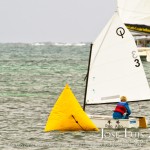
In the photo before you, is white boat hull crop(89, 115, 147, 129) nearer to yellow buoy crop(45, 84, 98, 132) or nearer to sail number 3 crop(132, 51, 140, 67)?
yellow buoy crop(45, 84, 98, 132)

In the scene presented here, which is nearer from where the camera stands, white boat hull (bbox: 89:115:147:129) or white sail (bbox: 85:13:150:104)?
white boat hull (bbox: 89:115:147:129)

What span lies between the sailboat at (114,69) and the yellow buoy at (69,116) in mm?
1984

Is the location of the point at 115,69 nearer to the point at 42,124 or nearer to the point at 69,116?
the point at 69,116

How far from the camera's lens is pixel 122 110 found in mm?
36594

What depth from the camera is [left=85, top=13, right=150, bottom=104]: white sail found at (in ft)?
126

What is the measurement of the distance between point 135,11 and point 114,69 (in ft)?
219

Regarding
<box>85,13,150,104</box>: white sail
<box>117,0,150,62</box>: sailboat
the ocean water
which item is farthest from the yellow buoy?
<box>117,0,150,62</box>: sailboat

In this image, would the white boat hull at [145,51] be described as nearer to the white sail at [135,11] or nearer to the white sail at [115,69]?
the white sail at [135,11]

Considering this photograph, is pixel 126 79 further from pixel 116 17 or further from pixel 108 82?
pixel 116 17

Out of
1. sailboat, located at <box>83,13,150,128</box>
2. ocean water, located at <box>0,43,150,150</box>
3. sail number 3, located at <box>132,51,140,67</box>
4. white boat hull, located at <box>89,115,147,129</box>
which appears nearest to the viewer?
ocean water, located at <box>0,43,150,150</box>

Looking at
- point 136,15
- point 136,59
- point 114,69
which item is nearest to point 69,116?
point 114,69

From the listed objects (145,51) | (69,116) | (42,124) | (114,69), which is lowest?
(69,116)

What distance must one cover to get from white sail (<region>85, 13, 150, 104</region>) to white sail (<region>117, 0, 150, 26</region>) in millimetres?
64320

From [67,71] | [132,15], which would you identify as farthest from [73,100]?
[132,15]
